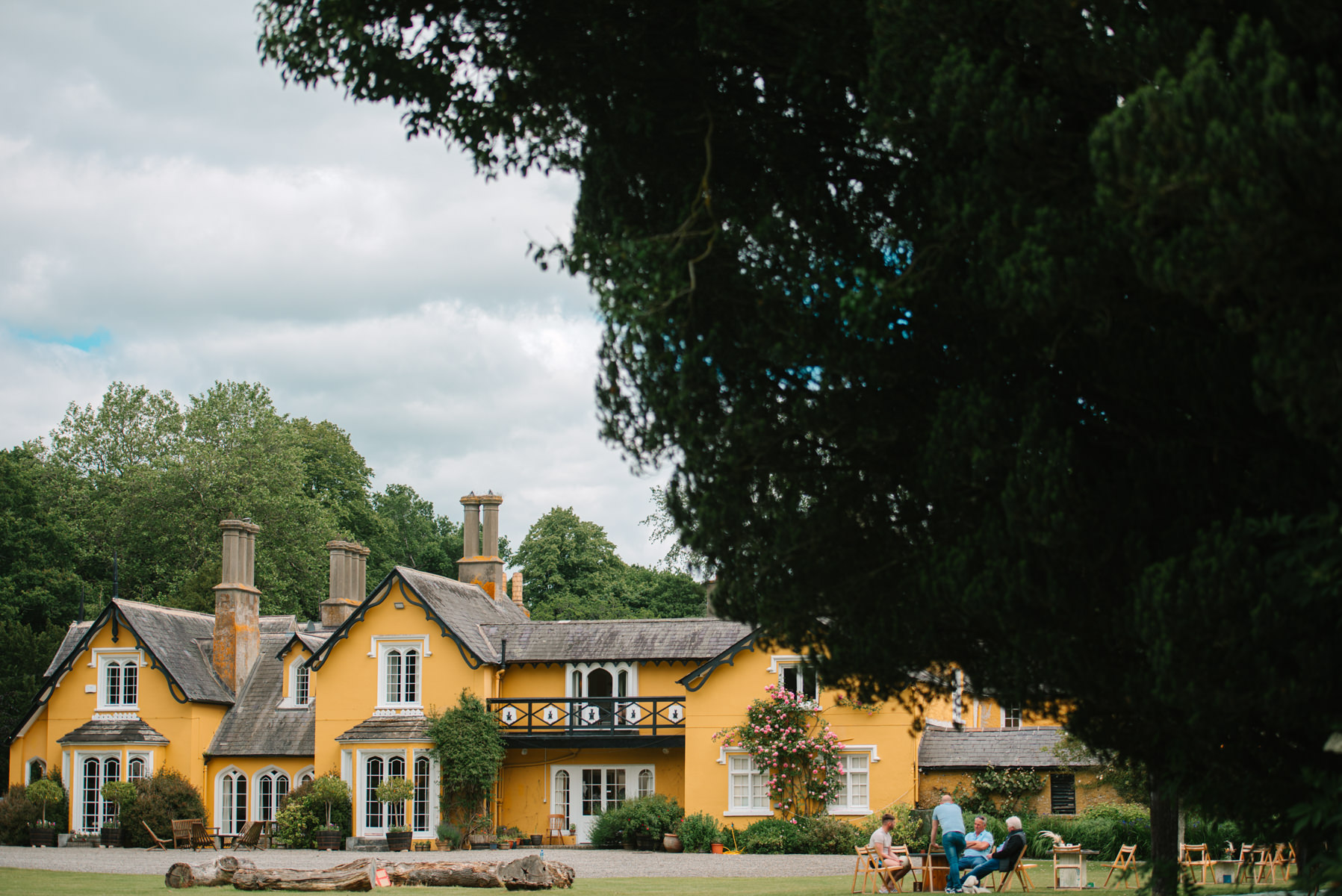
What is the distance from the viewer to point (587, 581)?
62.3 metres

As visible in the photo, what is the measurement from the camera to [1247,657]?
306 inches

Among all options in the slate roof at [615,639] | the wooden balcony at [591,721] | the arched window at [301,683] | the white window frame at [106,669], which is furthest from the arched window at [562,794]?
the white window frame at [106,669]

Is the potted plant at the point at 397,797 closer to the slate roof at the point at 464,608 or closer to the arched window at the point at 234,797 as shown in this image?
the slate roof at the point at 464,608

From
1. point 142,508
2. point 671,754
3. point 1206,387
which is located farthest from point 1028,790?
point 142,508

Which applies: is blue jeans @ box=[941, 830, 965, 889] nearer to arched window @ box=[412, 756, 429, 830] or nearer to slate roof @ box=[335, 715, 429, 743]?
slate roof @ box=[335, 715, 429, 743]

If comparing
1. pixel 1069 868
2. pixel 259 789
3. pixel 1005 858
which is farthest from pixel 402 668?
pixel 1005 858

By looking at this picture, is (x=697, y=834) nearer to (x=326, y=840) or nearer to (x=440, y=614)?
(x=440, y=614)

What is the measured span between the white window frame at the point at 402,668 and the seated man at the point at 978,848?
1813cm

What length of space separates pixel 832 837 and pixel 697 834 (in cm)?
323

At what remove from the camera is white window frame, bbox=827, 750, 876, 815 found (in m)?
30.5

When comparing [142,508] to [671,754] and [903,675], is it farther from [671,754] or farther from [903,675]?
[903,675]

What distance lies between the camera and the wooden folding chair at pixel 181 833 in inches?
1281

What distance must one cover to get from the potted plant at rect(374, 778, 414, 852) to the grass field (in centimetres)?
952

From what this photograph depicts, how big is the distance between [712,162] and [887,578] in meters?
3.28
